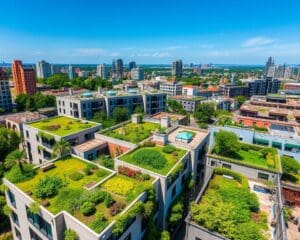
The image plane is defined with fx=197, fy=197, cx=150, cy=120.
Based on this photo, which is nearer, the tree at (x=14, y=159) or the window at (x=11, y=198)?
the window at (x=11, y=198)

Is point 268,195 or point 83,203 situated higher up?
point 83,203

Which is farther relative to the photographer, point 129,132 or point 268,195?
point 129,132

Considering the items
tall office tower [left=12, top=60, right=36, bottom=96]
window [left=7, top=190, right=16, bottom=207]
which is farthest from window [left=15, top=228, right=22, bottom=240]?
tall office tower [left=12, top=60, right=36, bottom=96]

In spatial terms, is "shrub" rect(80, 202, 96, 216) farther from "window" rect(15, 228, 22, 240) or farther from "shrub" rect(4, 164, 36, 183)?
"window" rect(15, 228, 22, 240)

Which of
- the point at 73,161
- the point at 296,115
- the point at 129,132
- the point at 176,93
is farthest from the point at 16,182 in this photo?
the point at 176,93

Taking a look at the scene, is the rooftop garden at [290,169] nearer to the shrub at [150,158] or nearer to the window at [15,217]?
the shrub at [150,158]

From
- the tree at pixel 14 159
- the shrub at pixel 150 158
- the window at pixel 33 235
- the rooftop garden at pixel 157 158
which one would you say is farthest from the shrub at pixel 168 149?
the tree at pixel 14 159

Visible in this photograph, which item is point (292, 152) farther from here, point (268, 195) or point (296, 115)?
point (296, 115)

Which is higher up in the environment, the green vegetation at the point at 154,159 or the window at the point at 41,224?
the green vegetation at the point at 154,159
